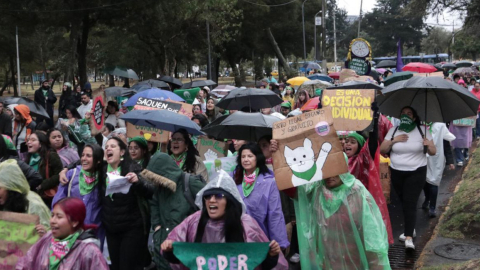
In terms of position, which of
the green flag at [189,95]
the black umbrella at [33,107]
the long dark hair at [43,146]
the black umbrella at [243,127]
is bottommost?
the long dark hair at [43,146]

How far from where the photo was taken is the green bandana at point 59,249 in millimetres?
3904

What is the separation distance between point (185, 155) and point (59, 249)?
241cm

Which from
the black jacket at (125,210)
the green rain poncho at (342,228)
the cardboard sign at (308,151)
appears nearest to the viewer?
the green rain poncho at (342,228)

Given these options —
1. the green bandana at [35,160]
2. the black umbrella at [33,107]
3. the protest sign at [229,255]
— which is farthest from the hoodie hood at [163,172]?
the black umbrella at [33,107]

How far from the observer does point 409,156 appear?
6.89m

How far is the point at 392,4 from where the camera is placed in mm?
105188

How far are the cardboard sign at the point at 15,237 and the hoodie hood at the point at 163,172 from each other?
925 mm

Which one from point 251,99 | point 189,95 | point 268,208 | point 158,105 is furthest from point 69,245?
point 189,95

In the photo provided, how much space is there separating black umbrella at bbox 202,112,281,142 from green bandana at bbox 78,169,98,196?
1924 mm

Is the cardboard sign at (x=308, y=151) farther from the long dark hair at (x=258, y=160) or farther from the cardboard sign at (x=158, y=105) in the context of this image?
the cardboard sign at (x=158, y=105)

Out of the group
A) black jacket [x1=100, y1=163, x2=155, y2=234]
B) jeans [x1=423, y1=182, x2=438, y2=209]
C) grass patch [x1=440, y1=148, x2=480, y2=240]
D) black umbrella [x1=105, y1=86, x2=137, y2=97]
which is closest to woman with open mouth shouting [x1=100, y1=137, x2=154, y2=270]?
black jacket [x1=100, y1=163, x2=155, y2=234]

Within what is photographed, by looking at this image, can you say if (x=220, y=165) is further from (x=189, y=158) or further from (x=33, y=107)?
(x=33, y=107)

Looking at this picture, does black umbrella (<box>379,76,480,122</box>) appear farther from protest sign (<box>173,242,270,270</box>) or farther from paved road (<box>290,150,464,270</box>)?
protest sign (<box>173,242,270,270</box>)

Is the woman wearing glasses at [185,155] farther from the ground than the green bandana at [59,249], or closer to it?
farther from the ground
